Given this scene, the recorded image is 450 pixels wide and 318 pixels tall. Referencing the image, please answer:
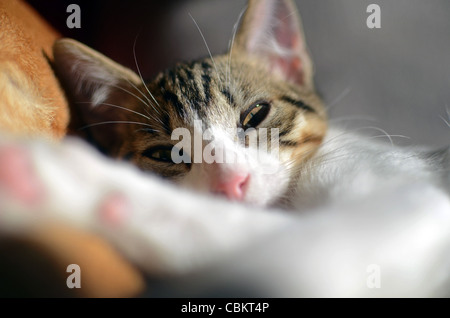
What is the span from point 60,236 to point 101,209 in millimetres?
47

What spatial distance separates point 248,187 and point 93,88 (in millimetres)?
418

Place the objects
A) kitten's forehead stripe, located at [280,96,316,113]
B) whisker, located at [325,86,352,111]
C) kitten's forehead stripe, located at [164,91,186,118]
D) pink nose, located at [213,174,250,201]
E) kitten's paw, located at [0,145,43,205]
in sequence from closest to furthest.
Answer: kitten's paw, located at [0,145,43,205]
pink nose, located at [213,174,250,201]
kitten's forehead stripe, located at [164,91,186,118]
kitten's forehead stripe, located at [280,96,316,113]
whisker, located at [325,86,352,111]

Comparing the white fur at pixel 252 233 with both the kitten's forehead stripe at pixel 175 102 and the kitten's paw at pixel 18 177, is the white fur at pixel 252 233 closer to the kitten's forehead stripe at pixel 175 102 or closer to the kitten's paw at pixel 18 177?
the kitten's paw at pixel 18 177

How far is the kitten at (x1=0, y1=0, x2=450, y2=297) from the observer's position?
0.42m

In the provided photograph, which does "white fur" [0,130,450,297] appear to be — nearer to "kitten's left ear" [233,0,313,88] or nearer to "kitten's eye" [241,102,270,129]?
"kitten's eye" [241,102,270,129]

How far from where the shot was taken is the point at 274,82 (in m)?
0.89

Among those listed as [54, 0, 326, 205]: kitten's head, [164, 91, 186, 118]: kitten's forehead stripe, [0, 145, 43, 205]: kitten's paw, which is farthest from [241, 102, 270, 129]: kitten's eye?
[0, 145, 43, 205]: kitten's paw

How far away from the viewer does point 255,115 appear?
29.8 inches

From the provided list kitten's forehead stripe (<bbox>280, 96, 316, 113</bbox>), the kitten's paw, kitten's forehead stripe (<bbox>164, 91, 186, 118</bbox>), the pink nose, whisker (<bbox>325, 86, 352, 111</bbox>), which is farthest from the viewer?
whisker (<bbox>325, 86, 352, 111</bbox>)

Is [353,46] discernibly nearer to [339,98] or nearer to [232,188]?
[339,98]

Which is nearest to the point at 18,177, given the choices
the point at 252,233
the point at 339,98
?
the point at 252,233

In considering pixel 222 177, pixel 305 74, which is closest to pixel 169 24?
pixel 305 74

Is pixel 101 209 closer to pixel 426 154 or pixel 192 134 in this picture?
pixel 192 134

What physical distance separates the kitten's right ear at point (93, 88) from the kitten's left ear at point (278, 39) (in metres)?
0.28
